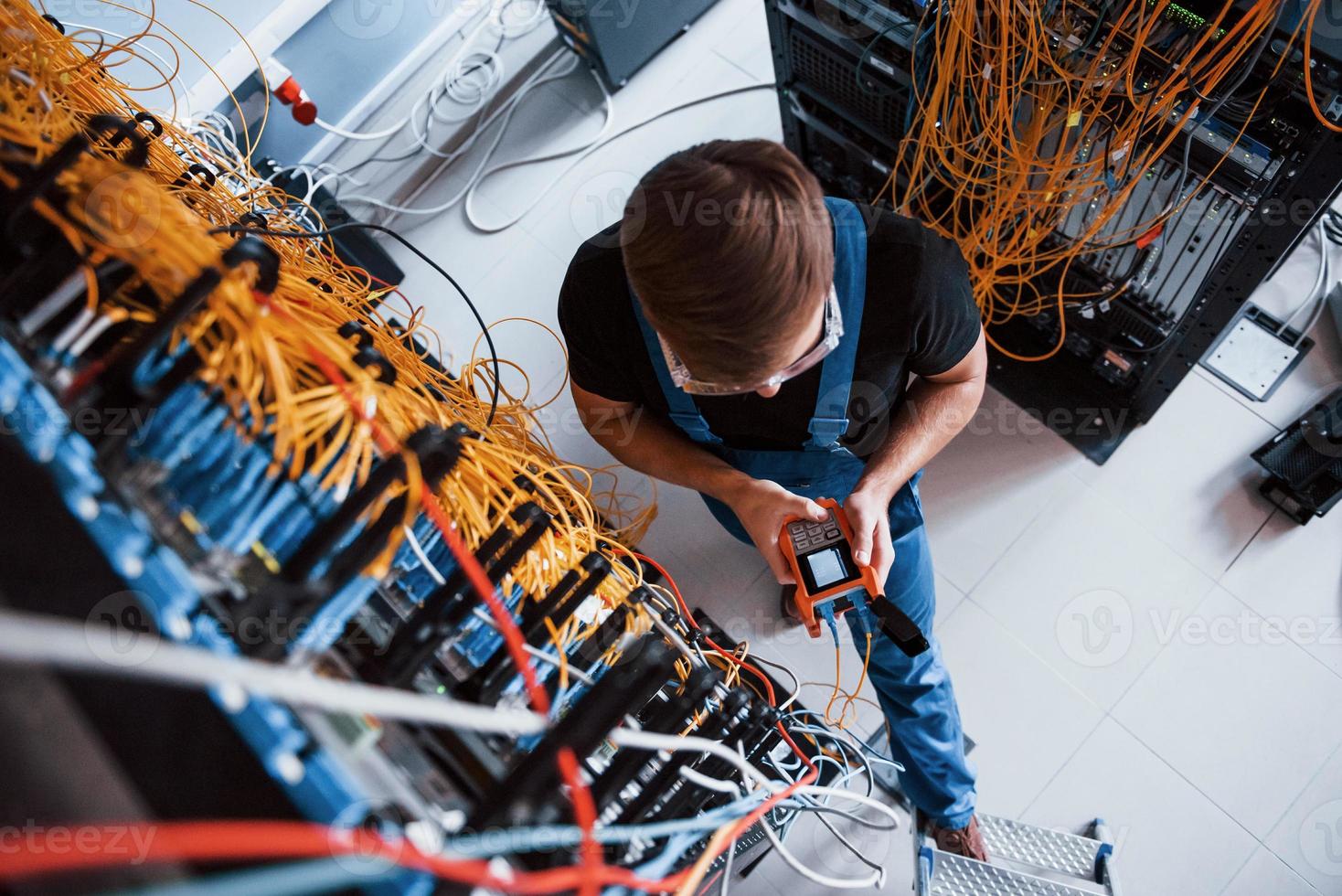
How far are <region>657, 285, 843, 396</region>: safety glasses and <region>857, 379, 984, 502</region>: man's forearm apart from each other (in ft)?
0.94

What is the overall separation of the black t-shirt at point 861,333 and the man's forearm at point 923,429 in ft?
0.18

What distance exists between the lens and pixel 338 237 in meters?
2.54

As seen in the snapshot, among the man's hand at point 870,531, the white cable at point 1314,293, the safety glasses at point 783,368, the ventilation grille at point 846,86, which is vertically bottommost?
the man's hand at point 870,531

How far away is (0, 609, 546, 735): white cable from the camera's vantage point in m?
0.59

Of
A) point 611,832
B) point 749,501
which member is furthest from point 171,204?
point 749,501

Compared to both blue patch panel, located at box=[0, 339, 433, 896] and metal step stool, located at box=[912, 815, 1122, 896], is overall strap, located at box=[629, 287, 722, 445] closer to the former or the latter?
blue patch panel, located at box=[0, 339, 433, 896]

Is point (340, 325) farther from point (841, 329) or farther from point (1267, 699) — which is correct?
point (1267, 699)

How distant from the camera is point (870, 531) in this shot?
1.37 m

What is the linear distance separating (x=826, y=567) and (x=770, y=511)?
146mm

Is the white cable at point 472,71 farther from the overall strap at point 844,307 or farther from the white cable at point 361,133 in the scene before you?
the overall strap at point 844,307

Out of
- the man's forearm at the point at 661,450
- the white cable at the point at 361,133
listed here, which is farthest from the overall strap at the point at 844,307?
the white cable at the point at 361,133

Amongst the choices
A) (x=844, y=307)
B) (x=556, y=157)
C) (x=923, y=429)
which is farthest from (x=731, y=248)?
(x=556, y=157)

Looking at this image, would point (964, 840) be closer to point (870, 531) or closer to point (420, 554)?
point (870, 531)

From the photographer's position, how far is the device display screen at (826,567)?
4.35ft
